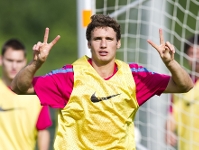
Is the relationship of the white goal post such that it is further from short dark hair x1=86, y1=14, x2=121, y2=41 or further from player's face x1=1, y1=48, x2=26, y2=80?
short dark hair x1=86, y1=14, x2=121, y2=41

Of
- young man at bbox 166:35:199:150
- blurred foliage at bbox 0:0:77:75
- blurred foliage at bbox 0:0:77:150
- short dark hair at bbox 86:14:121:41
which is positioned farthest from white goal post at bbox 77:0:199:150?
blurred foliage at bbox 0:0:77:75

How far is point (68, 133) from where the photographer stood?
585 centimetres

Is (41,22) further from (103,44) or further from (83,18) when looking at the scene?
(103,44)

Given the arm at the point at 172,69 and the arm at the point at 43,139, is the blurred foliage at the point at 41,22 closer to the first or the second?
the arm at the point at 43,139

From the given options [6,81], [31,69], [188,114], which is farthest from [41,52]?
[188,114]

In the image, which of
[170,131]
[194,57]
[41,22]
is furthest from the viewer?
[41,22]

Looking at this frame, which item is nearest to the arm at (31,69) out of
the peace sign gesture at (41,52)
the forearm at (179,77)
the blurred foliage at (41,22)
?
the peace sign gesture at (41,52)

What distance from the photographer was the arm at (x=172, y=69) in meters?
5.74

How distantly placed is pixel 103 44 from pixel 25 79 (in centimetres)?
66

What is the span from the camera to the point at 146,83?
601 centimetres

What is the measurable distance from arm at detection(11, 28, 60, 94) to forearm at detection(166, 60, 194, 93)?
2.95ft

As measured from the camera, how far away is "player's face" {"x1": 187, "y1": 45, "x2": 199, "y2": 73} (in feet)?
27.1

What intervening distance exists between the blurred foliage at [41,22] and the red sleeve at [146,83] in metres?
17.5

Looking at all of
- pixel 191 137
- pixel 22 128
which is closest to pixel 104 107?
pixel 22 128
